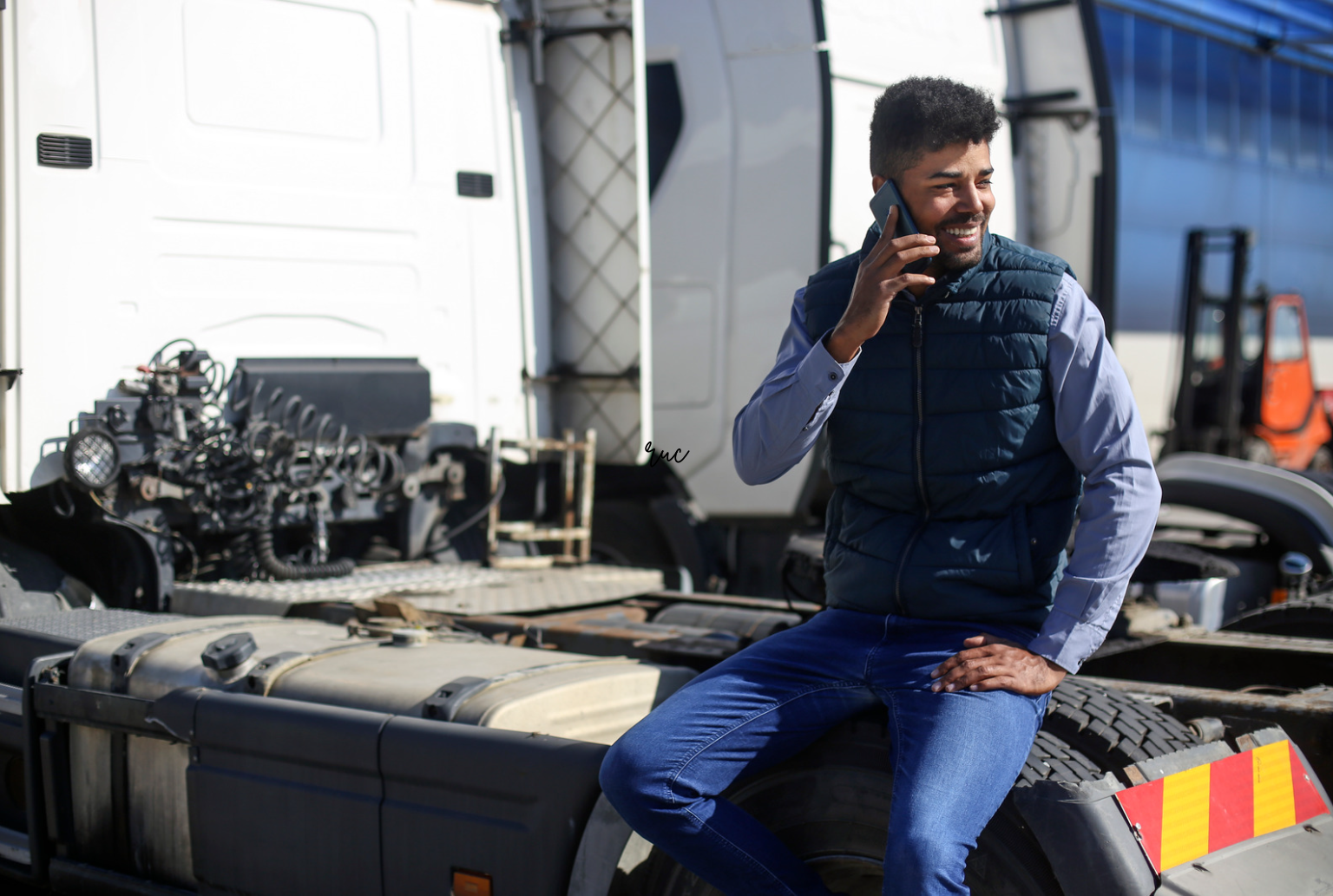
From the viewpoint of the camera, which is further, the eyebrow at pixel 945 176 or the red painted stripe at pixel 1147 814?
the eyebrow at pixel 945 176

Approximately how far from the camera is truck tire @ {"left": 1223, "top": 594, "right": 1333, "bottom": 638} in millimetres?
3504

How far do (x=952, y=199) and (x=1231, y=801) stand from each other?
1.03m

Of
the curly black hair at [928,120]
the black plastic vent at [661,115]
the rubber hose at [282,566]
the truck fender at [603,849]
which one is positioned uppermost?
the black plastic vent at [661,115]

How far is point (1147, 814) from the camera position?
6.19 ft

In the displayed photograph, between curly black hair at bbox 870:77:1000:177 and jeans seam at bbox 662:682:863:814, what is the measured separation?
83 centimetres

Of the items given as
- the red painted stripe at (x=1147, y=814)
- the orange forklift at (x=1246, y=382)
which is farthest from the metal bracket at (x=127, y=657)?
the orange forklift at (x=1246, y=382)

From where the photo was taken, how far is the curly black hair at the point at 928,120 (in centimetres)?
204

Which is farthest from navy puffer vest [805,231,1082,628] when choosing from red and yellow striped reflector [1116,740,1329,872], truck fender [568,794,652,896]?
truck fender [568,794,652,896]

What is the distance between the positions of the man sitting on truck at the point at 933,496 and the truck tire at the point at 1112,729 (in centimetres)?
13

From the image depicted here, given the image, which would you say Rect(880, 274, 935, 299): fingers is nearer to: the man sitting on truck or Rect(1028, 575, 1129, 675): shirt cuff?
the man sitting on truck

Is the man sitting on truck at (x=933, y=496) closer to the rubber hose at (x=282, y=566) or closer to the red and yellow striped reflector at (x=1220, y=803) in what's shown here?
the red and yellow striped reflector at (x=1220, y=803)

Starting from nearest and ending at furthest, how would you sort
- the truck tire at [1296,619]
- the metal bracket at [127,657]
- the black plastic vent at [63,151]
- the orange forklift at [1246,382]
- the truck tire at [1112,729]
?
the truck tire at [1112,729]
the metal bracket at [127,657]
the truck tire at [1296,619]
the black plastic vent at [63,151]
the orange forklift at [1246,382]

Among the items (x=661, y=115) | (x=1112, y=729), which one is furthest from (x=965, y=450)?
(x=661, y=115)

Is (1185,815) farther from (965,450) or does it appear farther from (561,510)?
(561,510)
